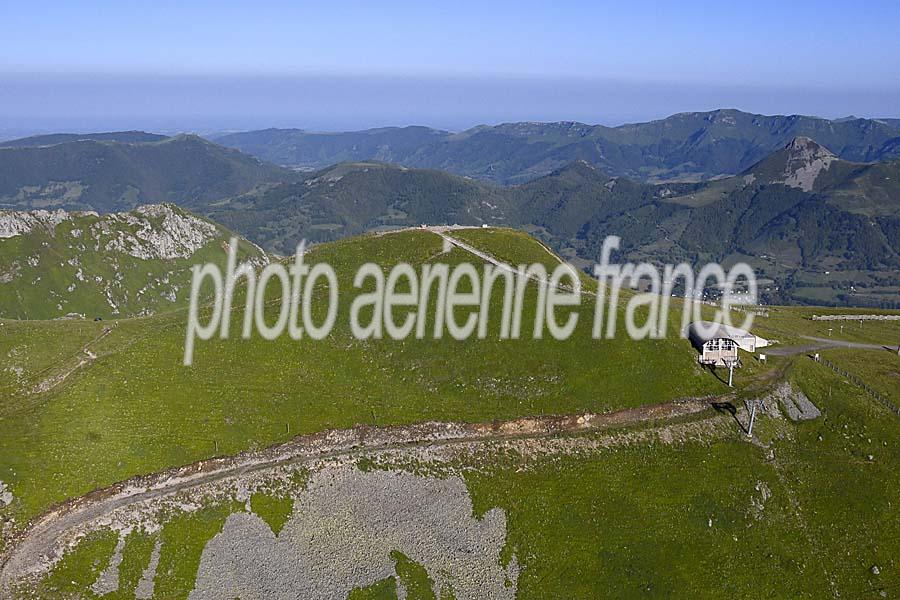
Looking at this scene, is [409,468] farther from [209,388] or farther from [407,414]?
[209,388]

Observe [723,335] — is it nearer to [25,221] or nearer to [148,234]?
[148,234]

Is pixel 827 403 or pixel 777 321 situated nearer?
pixel 827 403

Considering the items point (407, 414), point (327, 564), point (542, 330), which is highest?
point (542, 330)

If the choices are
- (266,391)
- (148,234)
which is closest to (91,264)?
(148,234)

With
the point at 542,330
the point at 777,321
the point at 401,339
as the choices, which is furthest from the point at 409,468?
the point at 777,321

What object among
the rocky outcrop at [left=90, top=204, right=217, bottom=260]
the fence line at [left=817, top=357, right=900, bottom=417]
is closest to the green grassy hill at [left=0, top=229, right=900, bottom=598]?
the fence line at [left=817, top=357, right=900, bottom=417]

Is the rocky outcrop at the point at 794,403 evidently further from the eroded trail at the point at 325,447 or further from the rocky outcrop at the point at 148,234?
the rocky outcrop at the point at 148,234
